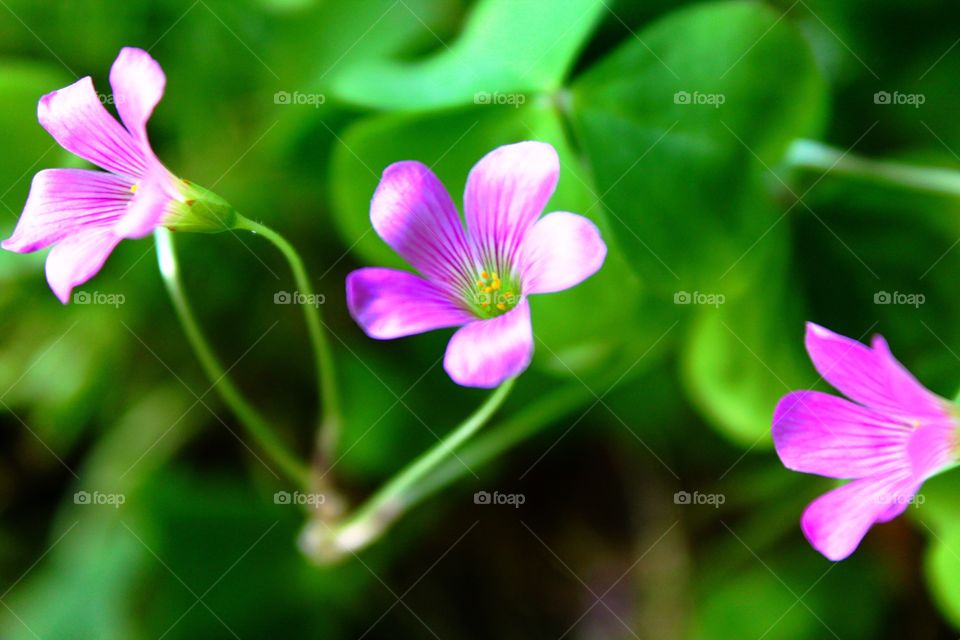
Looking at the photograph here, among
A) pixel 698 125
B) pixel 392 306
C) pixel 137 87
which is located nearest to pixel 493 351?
pixel 392 306

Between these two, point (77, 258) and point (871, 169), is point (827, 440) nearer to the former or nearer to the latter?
point (871, 169)

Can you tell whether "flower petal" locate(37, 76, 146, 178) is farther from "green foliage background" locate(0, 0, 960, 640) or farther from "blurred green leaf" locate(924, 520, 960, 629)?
"blurred green leaf" locate(924, 520, 960, 629)

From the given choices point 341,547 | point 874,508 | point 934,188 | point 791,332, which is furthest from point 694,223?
point 341,547

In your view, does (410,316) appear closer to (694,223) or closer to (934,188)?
(694,223)

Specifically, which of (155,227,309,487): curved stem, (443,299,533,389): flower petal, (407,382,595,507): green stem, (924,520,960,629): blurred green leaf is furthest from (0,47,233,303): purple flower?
(924,520,960,629): blurred green leaf

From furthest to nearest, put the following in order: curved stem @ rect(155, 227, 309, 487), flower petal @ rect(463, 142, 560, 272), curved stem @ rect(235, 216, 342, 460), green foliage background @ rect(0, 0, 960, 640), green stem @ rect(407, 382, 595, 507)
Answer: green stem @ rect(407, 382, 595, 507) → green foliage background @ rect(0, 0, 960, 640) → curved stem @ rect(155, 227, 309, 487) → curved stem @ rect(235, 216, 342, 460) → flower petal @ rect(463, 142, 560, 272)

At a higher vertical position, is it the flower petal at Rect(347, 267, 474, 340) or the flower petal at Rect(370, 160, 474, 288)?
the flower petal at Rect(370, 160, 474, 288)
